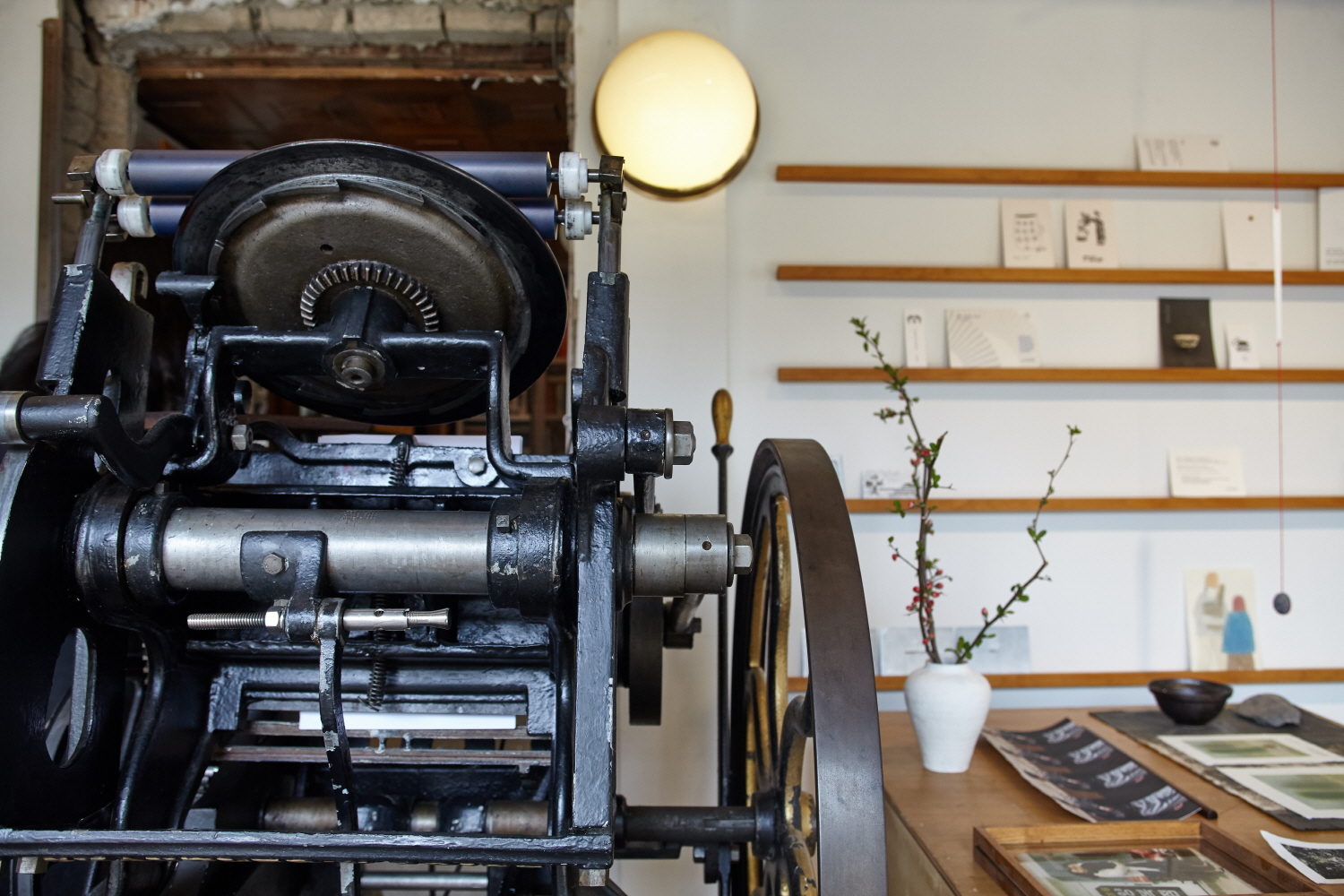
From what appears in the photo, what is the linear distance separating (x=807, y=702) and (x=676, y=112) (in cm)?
166

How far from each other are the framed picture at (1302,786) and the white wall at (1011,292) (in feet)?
2.43

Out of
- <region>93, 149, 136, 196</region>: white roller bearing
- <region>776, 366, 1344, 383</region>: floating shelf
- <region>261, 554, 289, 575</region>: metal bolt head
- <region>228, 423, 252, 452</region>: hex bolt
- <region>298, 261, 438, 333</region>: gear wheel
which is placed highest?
<region>93, 149, 136, 196</region>: white roller bearing

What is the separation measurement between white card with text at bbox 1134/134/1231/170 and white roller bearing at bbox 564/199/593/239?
1964 mm

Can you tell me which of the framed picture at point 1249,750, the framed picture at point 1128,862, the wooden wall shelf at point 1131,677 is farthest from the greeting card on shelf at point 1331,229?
the framed picture at point 1128,862

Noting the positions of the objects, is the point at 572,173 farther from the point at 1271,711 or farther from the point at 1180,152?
the point at 1180,152

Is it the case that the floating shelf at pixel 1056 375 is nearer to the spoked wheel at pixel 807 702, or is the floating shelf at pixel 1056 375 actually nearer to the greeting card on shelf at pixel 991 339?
the greeting card on shelf at pixel 991 339

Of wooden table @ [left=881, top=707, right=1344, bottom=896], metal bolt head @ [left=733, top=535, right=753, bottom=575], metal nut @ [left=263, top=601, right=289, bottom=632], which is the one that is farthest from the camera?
wooden table @ [left=881, top=707, right=1344, bottom=896]

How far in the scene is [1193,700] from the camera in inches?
68.2

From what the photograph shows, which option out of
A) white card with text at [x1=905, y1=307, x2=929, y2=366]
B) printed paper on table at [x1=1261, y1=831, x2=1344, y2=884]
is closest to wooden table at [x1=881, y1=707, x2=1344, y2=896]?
printed paper on table at [x1=1261, y1=831, x2=1344, y2=884]

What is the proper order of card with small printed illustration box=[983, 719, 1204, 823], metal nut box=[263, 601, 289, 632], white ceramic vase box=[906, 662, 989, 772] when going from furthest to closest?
white ceramic vase box=[906, 662, 989, 772] → card with small printed illustration box=[983, 719, 1204, 823] → metal nut box=[263, 601, 289, 632]

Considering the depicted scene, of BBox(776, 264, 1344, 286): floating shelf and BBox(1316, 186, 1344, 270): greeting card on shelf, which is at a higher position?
BBox(1316, 186, 1344, 270): greeting card on shelf

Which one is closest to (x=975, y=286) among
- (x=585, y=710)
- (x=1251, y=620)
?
(x=1251, y=620)

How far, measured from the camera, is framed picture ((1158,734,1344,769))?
152 centimetres

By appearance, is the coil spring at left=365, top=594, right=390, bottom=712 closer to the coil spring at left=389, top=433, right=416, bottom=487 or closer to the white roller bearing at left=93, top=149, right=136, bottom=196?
the coil spring at left=389, top=433, right=416, bottom=487
